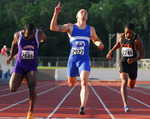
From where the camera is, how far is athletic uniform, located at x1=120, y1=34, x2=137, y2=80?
8.55 meters

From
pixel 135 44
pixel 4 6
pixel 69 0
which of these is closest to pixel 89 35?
pixel 135 44

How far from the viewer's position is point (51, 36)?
6228 centimetres

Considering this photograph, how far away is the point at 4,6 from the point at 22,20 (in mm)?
10821

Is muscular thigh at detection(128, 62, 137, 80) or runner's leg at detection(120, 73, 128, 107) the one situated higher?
muscular thigh at detection(128, 62, 137, 80)

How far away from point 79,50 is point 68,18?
49.4m

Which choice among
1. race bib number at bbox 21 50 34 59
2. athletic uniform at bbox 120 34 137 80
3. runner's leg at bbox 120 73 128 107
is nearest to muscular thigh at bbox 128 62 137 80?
athletic uniform at bbox 120 34 137 80

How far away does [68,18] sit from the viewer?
56.7m

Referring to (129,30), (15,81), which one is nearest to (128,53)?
(129,30)

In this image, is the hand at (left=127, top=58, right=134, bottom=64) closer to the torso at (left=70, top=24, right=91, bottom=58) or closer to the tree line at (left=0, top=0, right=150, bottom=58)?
the torso at (left=70, top=24, right=91, bottom=58)

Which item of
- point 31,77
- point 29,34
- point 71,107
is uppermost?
point 29,34

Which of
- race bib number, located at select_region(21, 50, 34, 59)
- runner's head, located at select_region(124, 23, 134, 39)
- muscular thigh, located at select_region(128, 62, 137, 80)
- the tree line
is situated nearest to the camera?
race bib number, located at select_region(21, 50, 34, 59)

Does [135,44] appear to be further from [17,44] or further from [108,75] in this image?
[108,75]

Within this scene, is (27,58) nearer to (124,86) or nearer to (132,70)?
(124,86)

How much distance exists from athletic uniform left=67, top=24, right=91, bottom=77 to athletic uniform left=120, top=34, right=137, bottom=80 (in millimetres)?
1144
